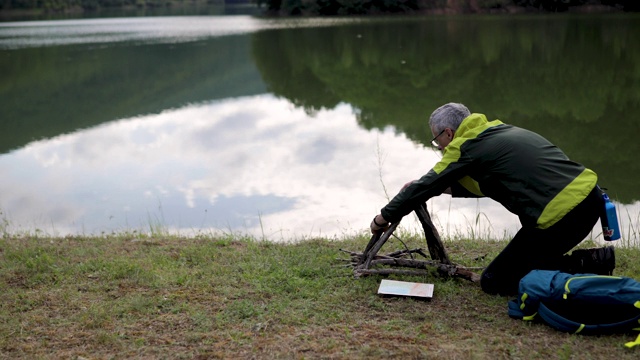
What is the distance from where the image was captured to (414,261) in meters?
4.82

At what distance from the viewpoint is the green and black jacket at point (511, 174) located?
3994 mm

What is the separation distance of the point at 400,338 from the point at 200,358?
112 cm

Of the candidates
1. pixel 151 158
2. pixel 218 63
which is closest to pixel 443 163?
pixel 151 158

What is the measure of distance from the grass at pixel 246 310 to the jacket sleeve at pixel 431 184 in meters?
0.61

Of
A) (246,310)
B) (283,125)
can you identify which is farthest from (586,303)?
(283,125)

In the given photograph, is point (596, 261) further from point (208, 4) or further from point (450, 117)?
point (208, 4)

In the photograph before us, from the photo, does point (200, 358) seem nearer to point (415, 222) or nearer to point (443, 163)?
point (443, 163)

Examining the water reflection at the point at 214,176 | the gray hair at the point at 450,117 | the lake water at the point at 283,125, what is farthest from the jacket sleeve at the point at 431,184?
the water reflection at the point at 214,176

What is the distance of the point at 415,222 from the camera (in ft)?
23.1

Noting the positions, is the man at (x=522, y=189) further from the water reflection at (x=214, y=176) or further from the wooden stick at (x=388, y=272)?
the water reflection at (x=214, y=176)

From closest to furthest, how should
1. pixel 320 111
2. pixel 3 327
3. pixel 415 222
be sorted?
pixel 3 327 → pixel 415 222 → pixel 320 111

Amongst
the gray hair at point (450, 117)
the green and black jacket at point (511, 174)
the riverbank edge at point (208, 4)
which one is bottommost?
the riverbank edge at point (208, 4)

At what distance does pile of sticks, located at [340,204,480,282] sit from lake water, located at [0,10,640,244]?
5.22ft

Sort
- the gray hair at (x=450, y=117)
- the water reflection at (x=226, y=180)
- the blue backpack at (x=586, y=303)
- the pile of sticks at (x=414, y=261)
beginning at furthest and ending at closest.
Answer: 1. the water reflection at (x=226, y=180)
2. the pile of sticks at (x=414, y=261)
3. the gray hair at (x=450, y=117)
4. the blue backpack at (x=586, y=303)
